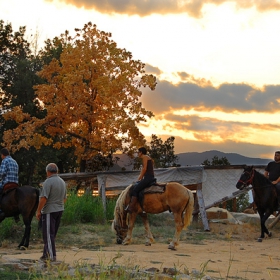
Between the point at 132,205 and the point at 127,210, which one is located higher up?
the point at 132,205

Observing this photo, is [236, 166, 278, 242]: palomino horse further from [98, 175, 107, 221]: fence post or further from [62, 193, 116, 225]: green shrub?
[98, 175, 107, 221]: fence post

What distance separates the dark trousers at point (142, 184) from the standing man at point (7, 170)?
3.07 metres

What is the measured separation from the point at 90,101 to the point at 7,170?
70.9 feet

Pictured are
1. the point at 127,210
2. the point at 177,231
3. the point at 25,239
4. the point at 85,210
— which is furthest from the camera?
the point at 85,210

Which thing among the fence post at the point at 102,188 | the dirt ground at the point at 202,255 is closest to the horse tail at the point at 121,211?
the dirt ground at the point at 202,255

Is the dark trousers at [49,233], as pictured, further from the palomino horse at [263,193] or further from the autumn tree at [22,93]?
the autumn tree at [22,93]

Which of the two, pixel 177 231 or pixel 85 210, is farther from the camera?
pixel 85 210

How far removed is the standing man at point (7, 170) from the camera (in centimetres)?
1371

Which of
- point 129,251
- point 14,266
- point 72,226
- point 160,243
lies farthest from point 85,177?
point 14,266

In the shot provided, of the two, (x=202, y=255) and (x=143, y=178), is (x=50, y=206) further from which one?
(x=143, y=178)

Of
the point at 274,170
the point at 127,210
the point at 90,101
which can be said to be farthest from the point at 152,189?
the point at 90,101

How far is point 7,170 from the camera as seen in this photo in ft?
45.3

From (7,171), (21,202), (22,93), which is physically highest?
(22,93)

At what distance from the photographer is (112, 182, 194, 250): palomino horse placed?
562 inches
